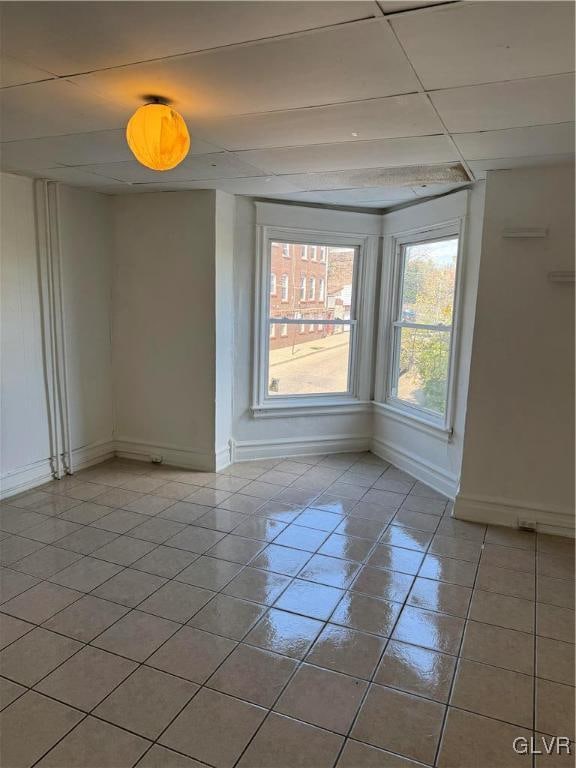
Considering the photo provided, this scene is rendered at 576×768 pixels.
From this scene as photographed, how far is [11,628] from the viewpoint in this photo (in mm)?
2330

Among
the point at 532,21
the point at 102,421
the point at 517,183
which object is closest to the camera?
the point at 532,21

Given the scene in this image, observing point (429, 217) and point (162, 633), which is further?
point (429, 217)

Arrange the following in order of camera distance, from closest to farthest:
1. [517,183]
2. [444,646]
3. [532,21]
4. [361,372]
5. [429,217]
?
[532,21] < [444,646] < [517,183] < [429,217] < [361,372]

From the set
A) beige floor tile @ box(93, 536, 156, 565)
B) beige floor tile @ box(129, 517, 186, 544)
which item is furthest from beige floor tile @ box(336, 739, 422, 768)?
beige floor tile @ box(129, 517, 186, 544)

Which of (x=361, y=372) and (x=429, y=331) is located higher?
(x=429, y=331)

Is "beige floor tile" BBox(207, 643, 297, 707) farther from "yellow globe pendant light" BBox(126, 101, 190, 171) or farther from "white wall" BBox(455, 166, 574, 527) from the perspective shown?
"yellow globe pendant light" BBox(126, 101, 190, 171)

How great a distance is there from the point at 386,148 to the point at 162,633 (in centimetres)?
273

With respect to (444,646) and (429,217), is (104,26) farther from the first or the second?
(429,217)

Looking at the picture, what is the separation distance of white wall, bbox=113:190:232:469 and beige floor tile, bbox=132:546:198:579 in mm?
1412

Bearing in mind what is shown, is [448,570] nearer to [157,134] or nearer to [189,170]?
[157,134]

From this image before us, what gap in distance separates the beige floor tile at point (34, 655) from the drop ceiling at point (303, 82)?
2363mm

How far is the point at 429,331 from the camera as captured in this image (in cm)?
428

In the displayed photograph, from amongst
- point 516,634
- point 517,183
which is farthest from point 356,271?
point 516,634

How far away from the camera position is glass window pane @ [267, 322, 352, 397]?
479 centimetres
